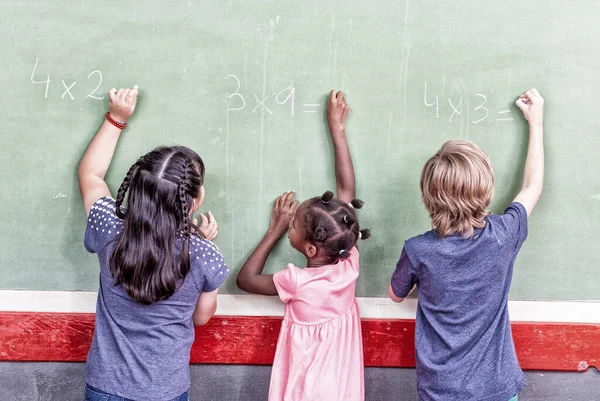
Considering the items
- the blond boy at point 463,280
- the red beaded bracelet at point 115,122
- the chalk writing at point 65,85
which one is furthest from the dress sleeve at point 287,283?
the chalk writing at point 65,85

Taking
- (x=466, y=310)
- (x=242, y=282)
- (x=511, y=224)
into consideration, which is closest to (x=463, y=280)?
(x=466, y=310)

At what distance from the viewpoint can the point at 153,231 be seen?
1701mm

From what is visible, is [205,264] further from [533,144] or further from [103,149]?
[533,144]

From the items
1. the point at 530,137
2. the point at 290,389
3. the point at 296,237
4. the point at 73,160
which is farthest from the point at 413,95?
the point at 73,160

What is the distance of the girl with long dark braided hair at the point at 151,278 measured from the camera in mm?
1704

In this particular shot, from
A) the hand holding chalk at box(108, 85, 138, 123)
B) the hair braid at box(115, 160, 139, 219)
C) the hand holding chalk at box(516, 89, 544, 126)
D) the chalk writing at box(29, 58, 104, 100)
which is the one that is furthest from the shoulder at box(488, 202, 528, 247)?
the chalk writing at box(29, 58, 104, 100)

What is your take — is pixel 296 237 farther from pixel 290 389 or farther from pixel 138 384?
pixel 138 384

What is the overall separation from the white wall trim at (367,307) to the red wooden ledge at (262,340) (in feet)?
0.10

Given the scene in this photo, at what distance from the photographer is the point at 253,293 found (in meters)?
2.14

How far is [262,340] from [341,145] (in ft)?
2.37

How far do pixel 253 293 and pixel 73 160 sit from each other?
760 mm

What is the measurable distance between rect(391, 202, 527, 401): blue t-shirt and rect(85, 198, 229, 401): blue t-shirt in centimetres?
62

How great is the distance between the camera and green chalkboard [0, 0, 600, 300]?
2.09m

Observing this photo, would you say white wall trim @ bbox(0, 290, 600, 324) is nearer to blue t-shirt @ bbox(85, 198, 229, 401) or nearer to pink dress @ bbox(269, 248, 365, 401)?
pink dress @ bbox(269, 248, 365, 401)
